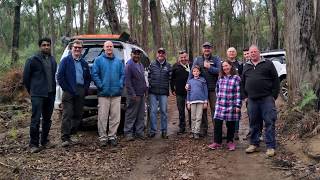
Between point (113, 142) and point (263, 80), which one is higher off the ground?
point (263, 80)

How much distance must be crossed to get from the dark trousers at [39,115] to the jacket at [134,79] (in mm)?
1528

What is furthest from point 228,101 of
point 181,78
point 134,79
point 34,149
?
point 34,149

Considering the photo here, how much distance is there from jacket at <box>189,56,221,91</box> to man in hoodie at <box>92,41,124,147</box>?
1.59m

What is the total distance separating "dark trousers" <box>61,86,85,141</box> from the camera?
26.4 feet

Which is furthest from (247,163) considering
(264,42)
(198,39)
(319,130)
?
(264,42)

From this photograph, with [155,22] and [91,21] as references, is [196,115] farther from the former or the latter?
[155,22]

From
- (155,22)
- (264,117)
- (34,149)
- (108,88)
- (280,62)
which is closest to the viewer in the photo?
(264,117)

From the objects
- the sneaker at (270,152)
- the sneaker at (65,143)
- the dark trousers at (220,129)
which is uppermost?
the dark trousers at (220,129)

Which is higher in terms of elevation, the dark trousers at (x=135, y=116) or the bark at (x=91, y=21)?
the bark at (x=91, y=21)

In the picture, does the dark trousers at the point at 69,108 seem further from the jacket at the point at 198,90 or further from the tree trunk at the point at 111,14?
the tree trunk at the point at 111,14

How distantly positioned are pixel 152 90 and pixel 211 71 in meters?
1.32

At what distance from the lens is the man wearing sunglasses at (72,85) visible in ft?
26.1

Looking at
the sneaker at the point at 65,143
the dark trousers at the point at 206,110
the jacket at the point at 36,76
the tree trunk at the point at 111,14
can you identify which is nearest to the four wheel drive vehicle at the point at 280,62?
the dark trousers at the point at 206,110

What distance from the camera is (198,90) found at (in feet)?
28.6
